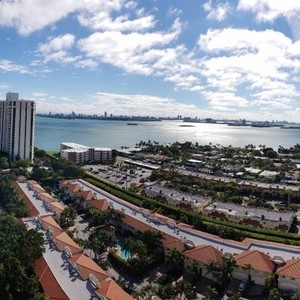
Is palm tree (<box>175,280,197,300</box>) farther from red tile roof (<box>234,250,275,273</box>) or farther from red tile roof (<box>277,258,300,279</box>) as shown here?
red tile roof (<box>277,258,300,279</box>)

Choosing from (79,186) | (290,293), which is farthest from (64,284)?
(79,186)

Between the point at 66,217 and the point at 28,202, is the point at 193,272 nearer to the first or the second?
the point at 66,217

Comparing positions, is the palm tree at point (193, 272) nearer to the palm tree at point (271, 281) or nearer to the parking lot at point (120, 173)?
the palm tree at point (271, 281)

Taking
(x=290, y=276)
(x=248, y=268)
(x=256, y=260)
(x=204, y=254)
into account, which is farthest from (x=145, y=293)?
(x=290, y=276)

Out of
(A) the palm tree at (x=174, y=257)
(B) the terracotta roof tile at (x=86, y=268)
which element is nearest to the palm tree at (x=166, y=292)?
(B) the terracotta roof tile at (x=86, y=268)

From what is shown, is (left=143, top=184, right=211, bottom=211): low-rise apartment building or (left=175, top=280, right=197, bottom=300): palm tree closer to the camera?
(left=175, top=280, right=197, bottom=300): palm tree

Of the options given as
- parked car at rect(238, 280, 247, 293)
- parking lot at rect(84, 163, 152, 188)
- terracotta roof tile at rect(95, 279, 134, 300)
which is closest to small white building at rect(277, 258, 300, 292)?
parked car at rect(238, 280, 247, 293)
